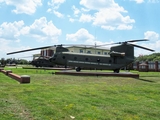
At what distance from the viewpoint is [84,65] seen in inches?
918

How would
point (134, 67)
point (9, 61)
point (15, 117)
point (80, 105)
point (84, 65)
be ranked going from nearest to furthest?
point (15, 117) → point (80, 105) → point (84, 65) → point (134, 67) → point (9, 61)

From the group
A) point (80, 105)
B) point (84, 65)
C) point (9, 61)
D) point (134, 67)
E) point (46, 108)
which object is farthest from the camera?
point (9, 61)

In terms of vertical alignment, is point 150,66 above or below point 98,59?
below

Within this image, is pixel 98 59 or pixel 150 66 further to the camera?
pixel 150 66

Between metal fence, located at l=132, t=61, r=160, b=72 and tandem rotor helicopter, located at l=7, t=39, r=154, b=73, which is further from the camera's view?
metal fence, located at l=132, t=61, r=160, b=72

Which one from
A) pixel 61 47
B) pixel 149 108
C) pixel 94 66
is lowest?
pixel 149 108

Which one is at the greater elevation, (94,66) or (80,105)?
(94,66)

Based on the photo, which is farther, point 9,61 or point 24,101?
point 9,61

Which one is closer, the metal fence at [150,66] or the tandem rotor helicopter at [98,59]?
the tandem rotor helicopter at [98,59]

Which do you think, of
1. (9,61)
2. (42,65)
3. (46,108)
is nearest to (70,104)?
(46,108)

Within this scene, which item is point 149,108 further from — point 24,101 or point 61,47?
point 61,47

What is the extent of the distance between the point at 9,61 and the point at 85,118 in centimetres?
7901

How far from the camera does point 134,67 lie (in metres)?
47.7

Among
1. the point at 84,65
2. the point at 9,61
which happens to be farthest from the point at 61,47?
the point at 9,61
